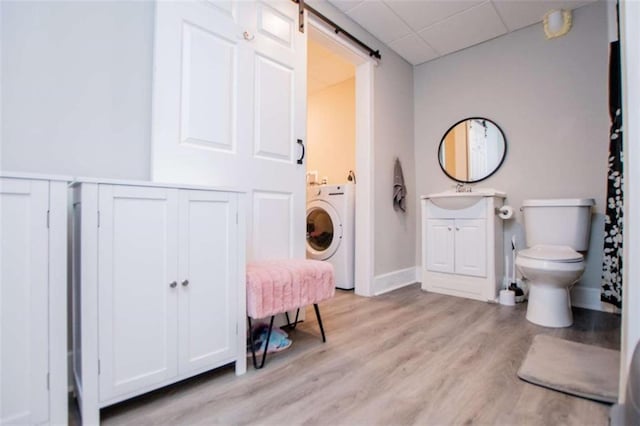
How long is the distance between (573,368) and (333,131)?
312 cm

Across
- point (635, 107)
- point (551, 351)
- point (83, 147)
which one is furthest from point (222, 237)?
point (551, 351)

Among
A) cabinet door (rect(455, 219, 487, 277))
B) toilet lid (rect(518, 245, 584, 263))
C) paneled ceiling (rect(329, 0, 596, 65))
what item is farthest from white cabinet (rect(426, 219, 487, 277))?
paneled ceiling (rect(329, 0, 596, 65))

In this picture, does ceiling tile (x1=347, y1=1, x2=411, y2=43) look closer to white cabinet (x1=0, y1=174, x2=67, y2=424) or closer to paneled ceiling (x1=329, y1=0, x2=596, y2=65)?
paneled ceiling (x1=329, y1=0, x2=596, y2=65)

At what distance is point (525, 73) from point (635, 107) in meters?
2.13

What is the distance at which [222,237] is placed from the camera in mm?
1345

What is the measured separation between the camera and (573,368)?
1.41 meters

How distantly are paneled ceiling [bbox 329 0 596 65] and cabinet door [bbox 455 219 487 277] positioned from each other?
176cm

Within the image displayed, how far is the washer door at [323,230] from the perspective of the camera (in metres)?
3.01

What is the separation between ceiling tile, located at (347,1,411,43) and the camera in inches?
98.3

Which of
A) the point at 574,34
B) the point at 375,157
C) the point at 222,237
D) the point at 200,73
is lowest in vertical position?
the point at 222,237

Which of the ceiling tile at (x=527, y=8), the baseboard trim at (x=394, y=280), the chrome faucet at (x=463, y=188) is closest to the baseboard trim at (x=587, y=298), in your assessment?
the chrome faucet at (x=463, y=188)

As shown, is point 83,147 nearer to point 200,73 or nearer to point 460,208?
point 200,73

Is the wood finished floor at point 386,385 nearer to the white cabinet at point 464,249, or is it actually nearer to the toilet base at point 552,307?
the toilet base at point 552,307

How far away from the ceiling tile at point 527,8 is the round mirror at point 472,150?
85cm
